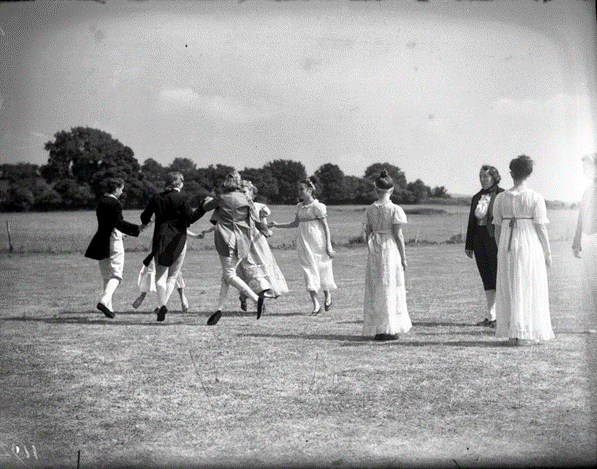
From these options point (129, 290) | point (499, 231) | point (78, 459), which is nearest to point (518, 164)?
point (499, 231)

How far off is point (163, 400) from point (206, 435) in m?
1.24

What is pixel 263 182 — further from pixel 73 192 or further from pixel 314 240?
pixel 73 192

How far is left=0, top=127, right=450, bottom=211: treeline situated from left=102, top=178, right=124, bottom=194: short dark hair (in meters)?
0.17

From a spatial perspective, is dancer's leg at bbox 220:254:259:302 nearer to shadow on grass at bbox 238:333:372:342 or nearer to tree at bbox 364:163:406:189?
shadow on grass at bbox 238:333:372:342

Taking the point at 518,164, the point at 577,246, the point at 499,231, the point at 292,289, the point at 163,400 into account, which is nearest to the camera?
the point at 163,400

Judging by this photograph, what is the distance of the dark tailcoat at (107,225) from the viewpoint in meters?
12.0

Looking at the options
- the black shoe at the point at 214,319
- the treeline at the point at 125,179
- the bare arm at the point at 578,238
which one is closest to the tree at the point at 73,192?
the treeline at the point at 125,179

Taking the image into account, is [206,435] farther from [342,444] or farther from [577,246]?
[577,246]

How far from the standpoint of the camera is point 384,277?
32.9ft

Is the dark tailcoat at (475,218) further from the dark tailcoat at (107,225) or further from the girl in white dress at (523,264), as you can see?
the dark tailcoat at (107,225)

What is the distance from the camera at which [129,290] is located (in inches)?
707

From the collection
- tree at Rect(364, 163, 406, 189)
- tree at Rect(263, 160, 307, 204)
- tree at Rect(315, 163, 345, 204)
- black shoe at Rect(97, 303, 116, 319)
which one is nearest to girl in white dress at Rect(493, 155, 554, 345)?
tree at Rect(364, 163, 406, 189)

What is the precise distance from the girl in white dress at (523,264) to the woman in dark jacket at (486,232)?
5.40 ft

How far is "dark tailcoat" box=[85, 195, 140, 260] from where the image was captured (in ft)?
39.2
